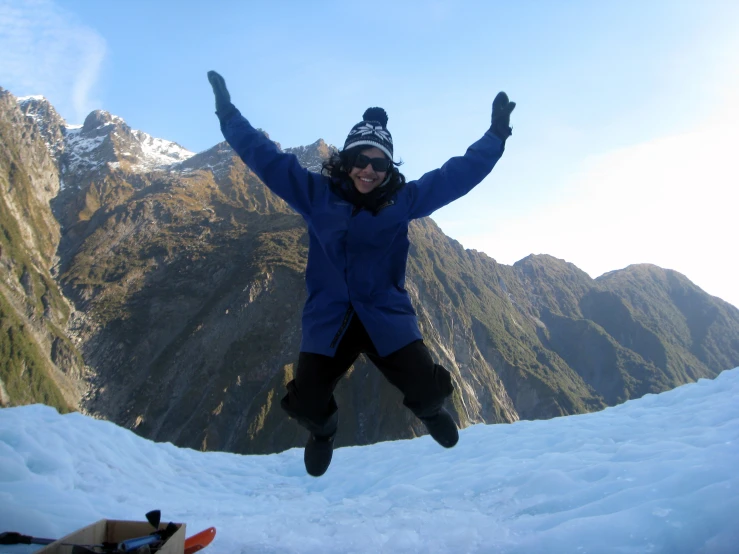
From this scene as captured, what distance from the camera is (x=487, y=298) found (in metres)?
157

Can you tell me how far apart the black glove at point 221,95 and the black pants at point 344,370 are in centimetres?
208

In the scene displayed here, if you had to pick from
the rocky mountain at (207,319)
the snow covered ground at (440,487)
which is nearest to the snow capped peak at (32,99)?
the rocky mountain at (207,319)

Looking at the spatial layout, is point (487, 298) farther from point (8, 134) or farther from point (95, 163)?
point (8, 134)

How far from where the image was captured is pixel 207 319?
85.2 m

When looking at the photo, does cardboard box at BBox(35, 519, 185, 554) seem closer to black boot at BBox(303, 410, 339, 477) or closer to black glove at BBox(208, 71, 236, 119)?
black boot at BBox(303, 410, 339, 477)

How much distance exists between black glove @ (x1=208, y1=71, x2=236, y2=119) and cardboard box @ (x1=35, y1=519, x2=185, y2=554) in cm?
328

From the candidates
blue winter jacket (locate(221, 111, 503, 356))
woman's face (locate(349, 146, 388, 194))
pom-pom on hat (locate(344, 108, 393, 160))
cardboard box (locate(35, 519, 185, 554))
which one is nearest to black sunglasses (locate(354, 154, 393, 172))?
→ woman's face (locate(349, 146, 388, 194))

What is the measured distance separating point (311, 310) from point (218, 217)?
121m

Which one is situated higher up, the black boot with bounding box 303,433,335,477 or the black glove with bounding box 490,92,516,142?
the black glove with bounding box 490,92,516,142

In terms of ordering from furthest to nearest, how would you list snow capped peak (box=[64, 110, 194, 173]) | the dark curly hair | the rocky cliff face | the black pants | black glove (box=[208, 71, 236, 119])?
snow capped peak (box=[64, 110, 194, 173]) < the rocky cliff face < black glove (box=[208, 71, 236, 119]) < the dark curly hair < the black pants

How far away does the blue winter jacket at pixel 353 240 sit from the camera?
3521 millimetres

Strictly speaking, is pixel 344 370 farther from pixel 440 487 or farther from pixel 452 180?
pixel 440 487

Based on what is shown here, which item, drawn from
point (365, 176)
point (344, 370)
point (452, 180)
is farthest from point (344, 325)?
point (452, 180)

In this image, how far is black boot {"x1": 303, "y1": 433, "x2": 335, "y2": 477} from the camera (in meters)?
4.07
